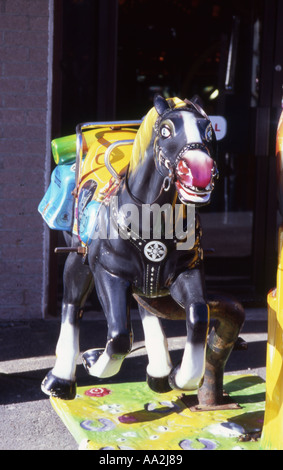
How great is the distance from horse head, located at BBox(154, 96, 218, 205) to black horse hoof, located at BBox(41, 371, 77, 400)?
4.53 feet

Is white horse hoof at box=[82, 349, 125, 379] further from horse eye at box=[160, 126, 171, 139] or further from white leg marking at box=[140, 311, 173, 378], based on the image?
horse eye at box=[160, 126, 171, 139]

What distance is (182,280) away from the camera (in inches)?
129

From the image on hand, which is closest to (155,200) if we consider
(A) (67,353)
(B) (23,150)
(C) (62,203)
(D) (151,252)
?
(D) (151,252)

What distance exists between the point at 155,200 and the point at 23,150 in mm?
2740

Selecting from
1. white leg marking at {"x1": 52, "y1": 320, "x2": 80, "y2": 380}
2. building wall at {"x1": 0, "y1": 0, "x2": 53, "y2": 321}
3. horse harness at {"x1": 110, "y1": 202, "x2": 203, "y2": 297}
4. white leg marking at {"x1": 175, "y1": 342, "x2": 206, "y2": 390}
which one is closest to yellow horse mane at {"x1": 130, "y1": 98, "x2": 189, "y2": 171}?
horse harness at {"x1": 110, "y1": 202, "x2": 203, "y2": 297}

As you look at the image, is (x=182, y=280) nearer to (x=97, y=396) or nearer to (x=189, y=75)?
(x=97, y=396)

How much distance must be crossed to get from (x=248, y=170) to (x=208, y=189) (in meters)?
5.10

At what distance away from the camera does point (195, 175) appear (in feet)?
9.25

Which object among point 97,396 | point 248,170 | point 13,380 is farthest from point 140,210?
point 248,170

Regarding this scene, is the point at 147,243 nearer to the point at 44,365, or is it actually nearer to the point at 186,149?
the point at 186,149

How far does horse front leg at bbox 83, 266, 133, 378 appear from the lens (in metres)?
3.20

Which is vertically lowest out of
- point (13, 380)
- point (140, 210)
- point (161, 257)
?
point (13, 380)

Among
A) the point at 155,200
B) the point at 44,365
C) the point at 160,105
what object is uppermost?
the point at 160,105

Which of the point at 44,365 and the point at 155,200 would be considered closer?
the point at 155,200
